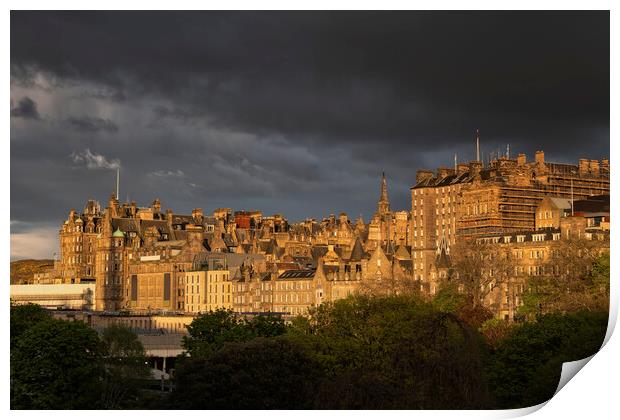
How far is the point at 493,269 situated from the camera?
109m

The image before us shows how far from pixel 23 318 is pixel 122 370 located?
8.47 m

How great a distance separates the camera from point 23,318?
233ft

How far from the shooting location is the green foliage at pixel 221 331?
69312mm

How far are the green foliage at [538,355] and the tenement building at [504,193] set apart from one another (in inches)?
2433

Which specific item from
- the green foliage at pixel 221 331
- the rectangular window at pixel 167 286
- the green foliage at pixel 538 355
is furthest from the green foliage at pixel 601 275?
the rectangular window at pixel 167 286

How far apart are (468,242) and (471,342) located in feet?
254

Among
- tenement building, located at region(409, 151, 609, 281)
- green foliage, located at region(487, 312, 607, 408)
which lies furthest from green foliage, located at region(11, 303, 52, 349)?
tenement building, located at region(409, 151, 609, 281)

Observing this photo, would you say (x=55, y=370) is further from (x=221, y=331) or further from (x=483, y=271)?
(x=483, y=271)

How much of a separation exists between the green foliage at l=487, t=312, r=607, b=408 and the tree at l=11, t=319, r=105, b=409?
616 inches

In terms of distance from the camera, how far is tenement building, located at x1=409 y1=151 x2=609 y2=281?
12331 centimetres

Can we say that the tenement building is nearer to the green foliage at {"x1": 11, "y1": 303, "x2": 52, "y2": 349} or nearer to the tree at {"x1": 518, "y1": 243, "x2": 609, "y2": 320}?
the tree at {"x1": 518, "y1": 243, "x2": 609, "y2": 320}

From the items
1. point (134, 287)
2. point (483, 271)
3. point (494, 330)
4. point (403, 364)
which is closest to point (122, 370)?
point (494, 330)

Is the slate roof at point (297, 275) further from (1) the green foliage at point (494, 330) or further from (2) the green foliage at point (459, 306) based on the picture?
(1) the green foliage at point (494, 330)

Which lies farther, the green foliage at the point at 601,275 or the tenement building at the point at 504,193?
the tenement building at the point at 504,193
